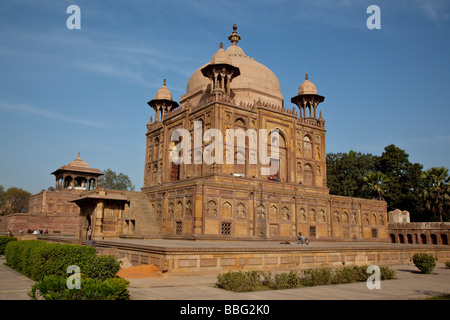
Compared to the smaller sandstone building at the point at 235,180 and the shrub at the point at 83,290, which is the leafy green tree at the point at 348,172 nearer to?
the smaller sandstone building at the point at 235,180

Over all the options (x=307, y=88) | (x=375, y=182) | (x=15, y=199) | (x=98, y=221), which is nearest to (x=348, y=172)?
(x=375, y=182)

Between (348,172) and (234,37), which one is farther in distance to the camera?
(348,172)

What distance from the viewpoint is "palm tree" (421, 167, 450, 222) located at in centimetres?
4688

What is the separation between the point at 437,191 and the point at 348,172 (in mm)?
15002

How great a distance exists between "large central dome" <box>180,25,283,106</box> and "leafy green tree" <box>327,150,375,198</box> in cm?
2251

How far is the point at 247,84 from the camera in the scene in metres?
41.0

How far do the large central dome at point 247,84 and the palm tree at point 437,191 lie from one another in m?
22.4

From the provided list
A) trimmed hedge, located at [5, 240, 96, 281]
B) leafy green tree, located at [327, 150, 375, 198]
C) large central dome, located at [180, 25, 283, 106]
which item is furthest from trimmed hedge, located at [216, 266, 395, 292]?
leafy green tree, located at [327, 150, 375, 198]

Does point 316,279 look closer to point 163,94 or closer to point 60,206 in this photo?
point 163,94

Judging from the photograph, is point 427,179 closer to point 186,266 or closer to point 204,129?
point 204,129

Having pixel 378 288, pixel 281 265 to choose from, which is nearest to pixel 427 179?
pixel 281 265

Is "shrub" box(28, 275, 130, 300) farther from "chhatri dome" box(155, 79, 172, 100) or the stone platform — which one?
"chhatri dome" box(155, 79, 172, 100)
